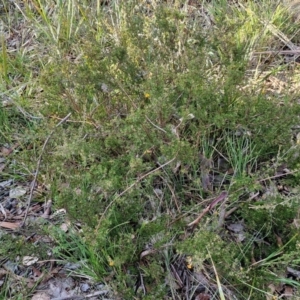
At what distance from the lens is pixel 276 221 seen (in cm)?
205

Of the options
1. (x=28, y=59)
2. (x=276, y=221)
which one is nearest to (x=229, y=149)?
(x=276, y=221)

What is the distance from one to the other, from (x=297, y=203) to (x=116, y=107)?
1.04m

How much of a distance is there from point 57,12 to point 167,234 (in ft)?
7.17

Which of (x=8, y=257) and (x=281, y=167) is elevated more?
(x=281, y=167)

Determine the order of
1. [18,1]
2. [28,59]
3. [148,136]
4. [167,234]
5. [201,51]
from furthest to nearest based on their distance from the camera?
[18,1]
[28,59]
[201,51]
[148,136]
[167,234]

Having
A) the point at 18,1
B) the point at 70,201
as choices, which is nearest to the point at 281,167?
the point at 70,201

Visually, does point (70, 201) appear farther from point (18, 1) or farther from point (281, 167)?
point (18, 1)

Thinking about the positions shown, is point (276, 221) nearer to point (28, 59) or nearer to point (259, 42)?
point (259, 42)

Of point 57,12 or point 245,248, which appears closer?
point 245,248

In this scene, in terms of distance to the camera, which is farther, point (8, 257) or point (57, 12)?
point (57, 12)

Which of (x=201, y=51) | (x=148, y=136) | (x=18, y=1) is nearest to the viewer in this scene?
(x=148, y=136)

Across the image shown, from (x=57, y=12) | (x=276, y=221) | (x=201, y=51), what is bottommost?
(x=57, y=12)

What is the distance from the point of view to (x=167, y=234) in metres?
1.93

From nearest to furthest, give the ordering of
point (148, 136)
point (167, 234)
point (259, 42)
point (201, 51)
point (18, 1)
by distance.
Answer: point (167, 234) → point (148, 136) → point (201, 51) → point (259, 42) → point (18, 1)
